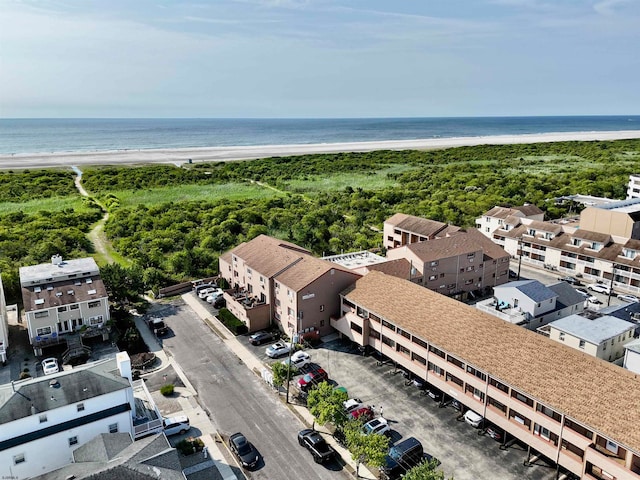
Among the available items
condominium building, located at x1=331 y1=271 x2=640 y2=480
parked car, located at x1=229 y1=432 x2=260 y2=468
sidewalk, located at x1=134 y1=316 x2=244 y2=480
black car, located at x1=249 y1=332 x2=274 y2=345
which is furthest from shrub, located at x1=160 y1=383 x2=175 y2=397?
condominium building, located at x1=331 y1=271 x2=640 y2=480

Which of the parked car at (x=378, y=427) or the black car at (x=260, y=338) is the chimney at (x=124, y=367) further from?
the black car at (x=260, y=338)

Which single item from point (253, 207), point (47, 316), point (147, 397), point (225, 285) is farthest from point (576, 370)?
point (253, 207)

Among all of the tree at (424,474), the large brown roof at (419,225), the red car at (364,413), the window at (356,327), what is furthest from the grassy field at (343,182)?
the tree at (424,474)

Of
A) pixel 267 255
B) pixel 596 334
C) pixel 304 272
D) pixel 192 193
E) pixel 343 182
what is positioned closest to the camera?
pixel 596 334

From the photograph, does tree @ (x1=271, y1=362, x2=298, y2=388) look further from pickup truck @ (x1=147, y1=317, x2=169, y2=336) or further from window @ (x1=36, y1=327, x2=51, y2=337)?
window @ (x1=36, y1=327, x2=51, y2=337)

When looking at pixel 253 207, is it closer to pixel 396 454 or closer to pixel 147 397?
pixel 147 397

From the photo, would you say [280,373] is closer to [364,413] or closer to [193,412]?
[193,412]

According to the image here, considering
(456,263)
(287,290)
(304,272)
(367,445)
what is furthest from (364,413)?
(456,263)
